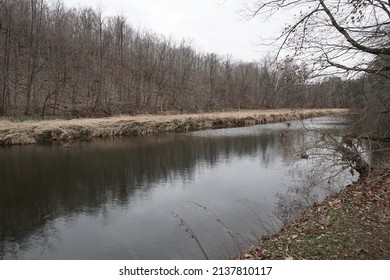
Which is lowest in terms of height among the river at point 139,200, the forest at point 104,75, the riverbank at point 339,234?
the river at point 139,200

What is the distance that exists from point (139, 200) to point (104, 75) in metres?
34.2

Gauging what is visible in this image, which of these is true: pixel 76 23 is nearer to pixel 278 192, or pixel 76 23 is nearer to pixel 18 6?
pixel 18 6

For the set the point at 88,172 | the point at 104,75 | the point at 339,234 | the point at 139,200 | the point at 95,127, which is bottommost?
the point at 139,200

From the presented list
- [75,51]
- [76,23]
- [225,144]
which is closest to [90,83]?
[75,51]

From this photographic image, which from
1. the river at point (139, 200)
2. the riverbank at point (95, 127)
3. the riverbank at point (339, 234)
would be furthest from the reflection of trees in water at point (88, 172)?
the riverbank at point (339, 234)

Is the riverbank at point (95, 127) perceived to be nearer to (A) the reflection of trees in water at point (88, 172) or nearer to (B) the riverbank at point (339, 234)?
(A) the reflection of trees in water at point (88, 172)

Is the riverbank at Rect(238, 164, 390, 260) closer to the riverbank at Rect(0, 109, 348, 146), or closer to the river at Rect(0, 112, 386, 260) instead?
the river at Rect(0, 112, 386, 260)

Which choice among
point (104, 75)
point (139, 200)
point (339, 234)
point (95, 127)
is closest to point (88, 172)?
point (139, 200)

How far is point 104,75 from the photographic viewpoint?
41.2 meters

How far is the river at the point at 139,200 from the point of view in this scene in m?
7.12

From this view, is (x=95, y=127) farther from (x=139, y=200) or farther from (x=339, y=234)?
(x=339, y=234)

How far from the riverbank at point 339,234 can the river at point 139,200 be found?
4.05 feet

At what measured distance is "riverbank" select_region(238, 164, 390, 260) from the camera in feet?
15.7

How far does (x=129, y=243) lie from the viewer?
286 inches
